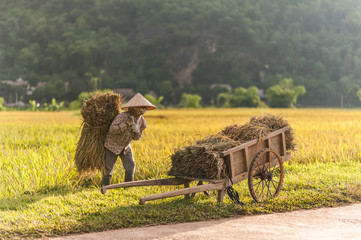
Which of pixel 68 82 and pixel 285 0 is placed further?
pixel 285 0

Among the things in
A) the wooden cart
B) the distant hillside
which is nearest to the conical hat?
the wooden cart

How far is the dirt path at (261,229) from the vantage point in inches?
174

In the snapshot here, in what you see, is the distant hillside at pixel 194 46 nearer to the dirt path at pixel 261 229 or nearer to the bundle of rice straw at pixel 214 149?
the bundle of rice straw at pixel 214 149

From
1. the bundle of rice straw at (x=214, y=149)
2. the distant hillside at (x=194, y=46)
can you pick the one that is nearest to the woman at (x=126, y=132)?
the bundle of rice straw at (x=214, y=149)

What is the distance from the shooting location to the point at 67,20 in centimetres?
10044

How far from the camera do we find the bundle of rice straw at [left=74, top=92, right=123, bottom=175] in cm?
617

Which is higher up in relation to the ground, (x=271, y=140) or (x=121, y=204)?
(x=271, y=140)

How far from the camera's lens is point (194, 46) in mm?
113438

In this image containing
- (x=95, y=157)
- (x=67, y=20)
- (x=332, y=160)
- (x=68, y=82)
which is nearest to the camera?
(x=95, y=157)

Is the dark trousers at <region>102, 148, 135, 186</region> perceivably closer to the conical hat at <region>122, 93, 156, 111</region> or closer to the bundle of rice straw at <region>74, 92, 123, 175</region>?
the bundle of rice straw at <region>74, 92, 123, 175</region>

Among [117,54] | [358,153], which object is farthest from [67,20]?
[358,153]

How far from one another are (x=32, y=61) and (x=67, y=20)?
783 inches

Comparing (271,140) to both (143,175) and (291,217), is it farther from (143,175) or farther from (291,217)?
(143,175)

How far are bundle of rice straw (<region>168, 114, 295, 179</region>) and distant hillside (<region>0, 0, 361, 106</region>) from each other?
247 feet
